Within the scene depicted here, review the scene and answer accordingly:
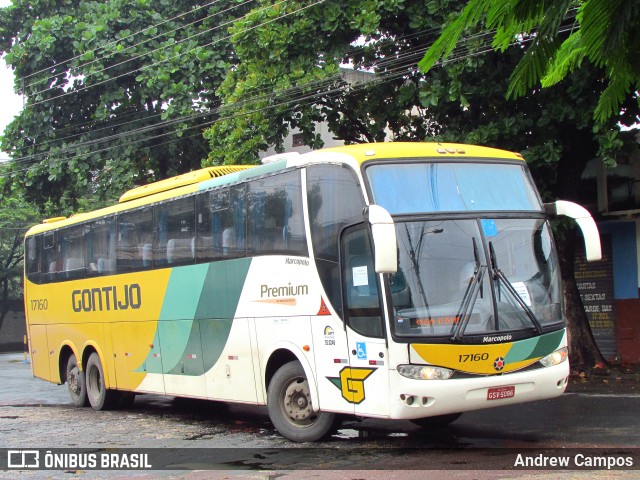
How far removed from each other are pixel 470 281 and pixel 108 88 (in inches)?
610

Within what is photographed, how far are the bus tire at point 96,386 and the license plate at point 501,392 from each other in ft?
26.6

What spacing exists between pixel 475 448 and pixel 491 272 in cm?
194

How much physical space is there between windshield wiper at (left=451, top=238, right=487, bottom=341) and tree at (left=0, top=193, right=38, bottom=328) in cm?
3388

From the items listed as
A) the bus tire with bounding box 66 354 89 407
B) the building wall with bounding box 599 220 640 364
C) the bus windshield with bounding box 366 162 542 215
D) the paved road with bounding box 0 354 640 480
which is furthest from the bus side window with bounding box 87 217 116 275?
the building wall with bounding box 599 220 640 364

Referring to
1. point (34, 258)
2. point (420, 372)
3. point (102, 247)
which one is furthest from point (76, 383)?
point (420, 372)

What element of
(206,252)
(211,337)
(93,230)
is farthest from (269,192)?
(93,230)

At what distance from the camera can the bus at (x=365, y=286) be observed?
7.99m

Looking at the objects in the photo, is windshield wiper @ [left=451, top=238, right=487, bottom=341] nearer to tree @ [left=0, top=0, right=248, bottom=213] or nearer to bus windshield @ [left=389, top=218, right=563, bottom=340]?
bus windshield @ [left=389, top=218, right=563, bottom=340]

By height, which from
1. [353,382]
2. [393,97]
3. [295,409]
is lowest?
[295,409]

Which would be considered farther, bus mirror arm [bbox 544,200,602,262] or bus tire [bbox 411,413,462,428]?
bus tire [bbox 411,413,462,428]

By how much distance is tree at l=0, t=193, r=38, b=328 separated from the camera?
40.6 m

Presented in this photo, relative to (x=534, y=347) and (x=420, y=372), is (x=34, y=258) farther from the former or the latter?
(x=534, y=347)

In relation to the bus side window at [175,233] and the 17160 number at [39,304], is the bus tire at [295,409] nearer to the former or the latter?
the bus side window at [175,233]

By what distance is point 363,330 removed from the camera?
8.31 meters
